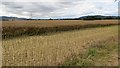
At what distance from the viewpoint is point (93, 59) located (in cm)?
1076

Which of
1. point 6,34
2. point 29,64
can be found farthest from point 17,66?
point 6,34

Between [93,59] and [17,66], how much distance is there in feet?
11.2

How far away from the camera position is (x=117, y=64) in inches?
392

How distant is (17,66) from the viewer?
9680mm

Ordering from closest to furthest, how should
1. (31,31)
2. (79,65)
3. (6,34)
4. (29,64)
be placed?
1. (79,65)
2. (29,64)
3. (6,34)
4. (31,31)

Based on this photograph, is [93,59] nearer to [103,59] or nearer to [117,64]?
[103,59]

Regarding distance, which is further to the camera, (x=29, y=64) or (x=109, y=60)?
(x=109, y=60)

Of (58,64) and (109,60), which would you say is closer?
(58,64)

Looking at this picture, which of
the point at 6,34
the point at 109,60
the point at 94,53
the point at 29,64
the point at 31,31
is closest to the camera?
the point at 29,64

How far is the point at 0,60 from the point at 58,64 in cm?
309

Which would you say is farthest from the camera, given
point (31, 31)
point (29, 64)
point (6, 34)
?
point (31, 31)

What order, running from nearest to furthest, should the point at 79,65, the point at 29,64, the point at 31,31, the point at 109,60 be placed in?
1. the point at 79,65
2. the point at 29,64
3. the point at 109,60
4. the point at 31,31

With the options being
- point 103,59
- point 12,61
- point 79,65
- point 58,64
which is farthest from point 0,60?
point 103,59

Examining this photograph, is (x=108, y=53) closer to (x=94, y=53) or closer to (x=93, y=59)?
(x=94, y=53)
